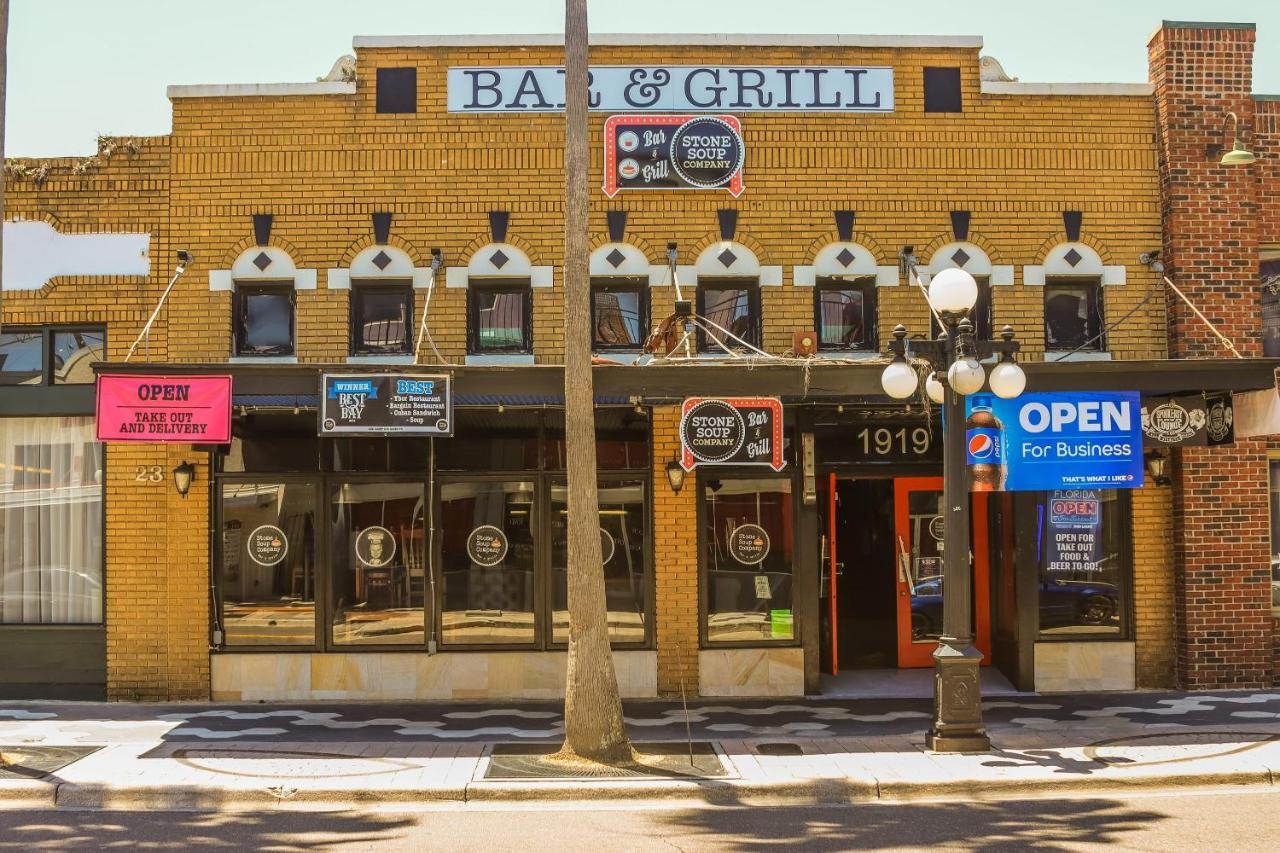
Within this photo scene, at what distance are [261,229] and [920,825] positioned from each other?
9.25 meters

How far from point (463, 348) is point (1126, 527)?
7615 millimetres

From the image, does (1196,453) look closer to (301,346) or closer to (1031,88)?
(1031,88)

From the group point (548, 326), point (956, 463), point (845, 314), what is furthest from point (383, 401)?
point (956, 463)

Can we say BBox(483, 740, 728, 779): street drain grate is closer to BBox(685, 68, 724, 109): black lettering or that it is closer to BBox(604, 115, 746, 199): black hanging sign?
BBox(604, 115, 746, 199): black hanging sign

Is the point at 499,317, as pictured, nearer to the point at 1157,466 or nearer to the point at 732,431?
the point at 732,431

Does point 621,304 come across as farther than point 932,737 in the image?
Yes

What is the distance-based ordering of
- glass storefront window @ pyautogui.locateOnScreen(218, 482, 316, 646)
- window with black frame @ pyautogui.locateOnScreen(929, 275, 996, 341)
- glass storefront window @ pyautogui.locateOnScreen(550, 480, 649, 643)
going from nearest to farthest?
glass storefront window @ pyautogui.locateOnScreen(218, 482, 316, 646), glass storefront window @ pyautogui.locateOnScreen(550, 480, 649, 643), window with black frame @ pyautogui.locateOnScreen(929, 275, 996, 341)

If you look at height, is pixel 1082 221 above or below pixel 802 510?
above

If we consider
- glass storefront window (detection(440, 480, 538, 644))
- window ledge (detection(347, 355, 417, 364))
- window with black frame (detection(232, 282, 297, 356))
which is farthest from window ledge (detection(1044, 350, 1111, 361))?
window with black frame (detection(232, 282, 297, 356))

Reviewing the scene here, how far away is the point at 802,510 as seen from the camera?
43.3 ft

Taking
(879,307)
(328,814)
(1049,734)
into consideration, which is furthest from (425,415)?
(1049,734)

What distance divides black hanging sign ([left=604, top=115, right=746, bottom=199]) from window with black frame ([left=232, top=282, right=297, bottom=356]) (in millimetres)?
3782

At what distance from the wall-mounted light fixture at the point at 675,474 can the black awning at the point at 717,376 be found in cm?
124

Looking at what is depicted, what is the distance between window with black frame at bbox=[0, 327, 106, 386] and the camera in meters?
Result: 13.4
